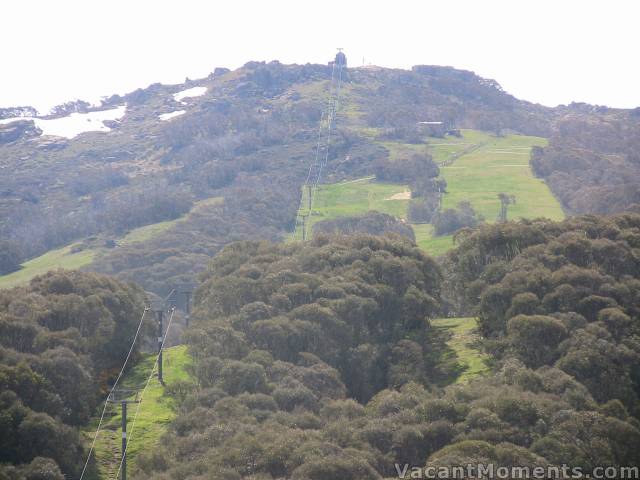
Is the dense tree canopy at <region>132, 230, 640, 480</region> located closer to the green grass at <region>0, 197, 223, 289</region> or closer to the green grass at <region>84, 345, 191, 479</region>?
the green grass at <region>84, 345, 191, 479</region>

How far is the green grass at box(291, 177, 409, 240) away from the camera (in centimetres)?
10281

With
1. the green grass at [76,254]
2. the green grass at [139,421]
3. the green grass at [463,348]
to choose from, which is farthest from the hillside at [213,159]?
the green grass at [139,421]

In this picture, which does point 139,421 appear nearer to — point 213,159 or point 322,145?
point 322,145

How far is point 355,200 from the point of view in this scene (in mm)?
109062

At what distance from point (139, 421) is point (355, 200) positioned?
71776mm

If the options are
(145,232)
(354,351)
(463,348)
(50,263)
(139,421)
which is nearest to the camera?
(139,421)

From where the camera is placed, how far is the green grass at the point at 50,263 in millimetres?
100375

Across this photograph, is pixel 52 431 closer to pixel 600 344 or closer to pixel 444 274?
pixel 600 344

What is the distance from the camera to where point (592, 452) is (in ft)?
99.0

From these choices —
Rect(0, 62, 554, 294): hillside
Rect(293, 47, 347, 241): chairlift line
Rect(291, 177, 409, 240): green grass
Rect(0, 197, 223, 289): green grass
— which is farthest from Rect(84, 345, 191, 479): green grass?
Rect(0, 197, 223, 289): green grass

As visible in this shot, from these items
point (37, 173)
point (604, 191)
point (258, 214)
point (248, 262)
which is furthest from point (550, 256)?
point (37, 173)

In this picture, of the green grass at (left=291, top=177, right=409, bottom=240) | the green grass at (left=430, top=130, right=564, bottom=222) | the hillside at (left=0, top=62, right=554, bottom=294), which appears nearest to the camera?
the green grass at (left=430, top=130, right=564, bottom=222)

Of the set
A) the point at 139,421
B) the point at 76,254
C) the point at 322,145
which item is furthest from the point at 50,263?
the point at 139,421

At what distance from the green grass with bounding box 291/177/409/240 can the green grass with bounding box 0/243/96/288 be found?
24.9 metres
